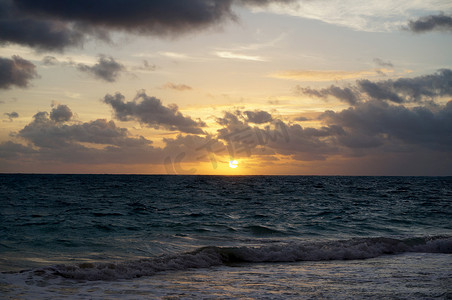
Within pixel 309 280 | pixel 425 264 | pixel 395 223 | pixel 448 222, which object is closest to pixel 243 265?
pixel 309 280

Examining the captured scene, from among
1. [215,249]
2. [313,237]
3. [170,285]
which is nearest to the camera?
[170,285]

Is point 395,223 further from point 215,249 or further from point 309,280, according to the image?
point 309,280

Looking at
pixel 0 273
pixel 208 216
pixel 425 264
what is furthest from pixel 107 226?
pixel 425 264

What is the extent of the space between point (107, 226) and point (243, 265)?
34.8 feet

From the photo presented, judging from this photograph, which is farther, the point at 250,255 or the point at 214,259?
the point at 250,255

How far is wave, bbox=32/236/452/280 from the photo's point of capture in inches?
484

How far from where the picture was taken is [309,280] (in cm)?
1152

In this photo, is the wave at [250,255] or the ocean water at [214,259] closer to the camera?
the ocean water at [214,259]

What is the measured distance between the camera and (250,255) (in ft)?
51.6

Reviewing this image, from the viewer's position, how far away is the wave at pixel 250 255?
1228 cm

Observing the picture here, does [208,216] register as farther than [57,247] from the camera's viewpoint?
Yes

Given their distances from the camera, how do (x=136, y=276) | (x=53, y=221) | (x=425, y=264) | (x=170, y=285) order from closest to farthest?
(x=170, y=285), (x=136, y=276), (x=425, y=264), (x=53, y=221)

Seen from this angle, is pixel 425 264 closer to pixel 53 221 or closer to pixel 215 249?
pixel 215 249

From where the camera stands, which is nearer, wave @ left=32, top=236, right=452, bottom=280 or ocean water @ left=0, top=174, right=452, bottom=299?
ocean water @ left=0, top=174, right=452, bottom=299
